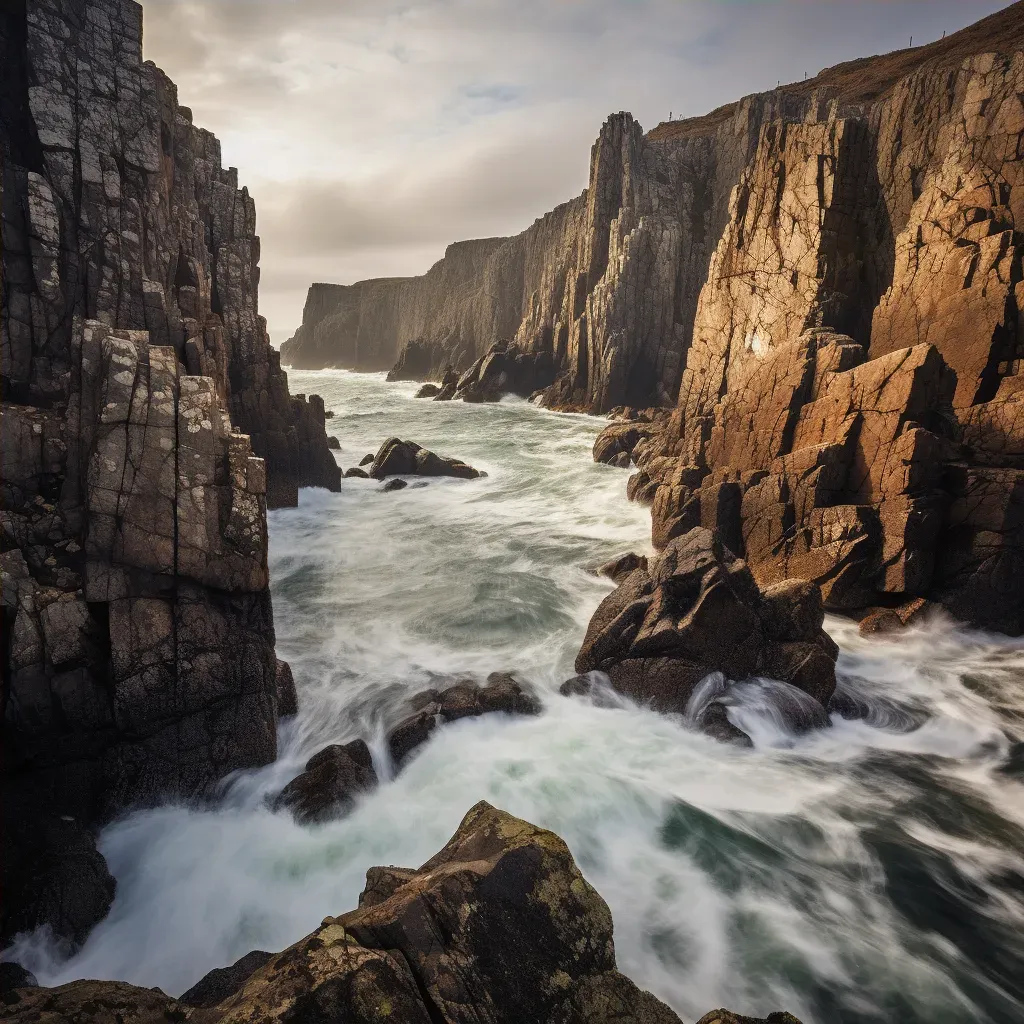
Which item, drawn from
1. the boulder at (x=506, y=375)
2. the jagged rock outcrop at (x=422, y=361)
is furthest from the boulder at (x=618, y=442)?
the jagged rock outcrop at (x=422, y=361)

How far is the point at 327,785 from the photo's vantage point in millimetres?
9578

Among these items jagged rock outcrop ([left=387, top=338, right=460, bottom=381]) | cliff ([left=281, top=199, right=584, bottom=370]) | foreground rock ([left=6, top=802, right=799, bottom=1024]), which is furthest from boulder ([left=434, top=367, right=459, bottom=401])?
foreground rock ([left=6, top=802, right=799, bottom=1024])

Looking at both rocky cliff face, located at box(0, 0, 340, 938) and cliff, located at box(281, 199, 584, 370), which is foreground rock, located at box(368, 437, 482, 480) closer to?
rocky cliff face, located at box(0, 0, 340, 938)

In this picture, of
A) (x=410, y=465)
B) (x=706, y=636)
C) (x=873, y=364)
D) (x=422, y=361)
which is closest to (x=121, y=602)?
(x=706, y=636)

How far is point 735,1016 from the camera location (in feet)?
14.4

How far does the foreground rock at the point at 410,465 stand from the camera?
34.9m

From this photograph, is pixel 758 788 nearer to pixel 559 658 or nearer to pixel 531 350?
pixel 559 658

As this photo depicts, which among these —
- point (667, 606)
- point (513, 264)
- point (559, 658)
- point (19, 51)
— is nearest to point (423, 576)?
point (559, 658)

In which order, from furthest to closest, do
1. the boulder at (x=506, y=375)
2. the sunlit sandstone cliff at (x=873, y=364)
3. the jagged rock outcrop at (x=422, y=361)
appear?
1. the jagged rock outcrop at (x=422, y=361)
2. the boulder at (x=506, y=375)
3. the sunlit sandstone cliff at (x=873, y=364)

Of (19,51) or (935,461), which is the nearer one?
(935,461)

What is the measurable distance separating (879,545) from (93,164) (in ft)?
91.2

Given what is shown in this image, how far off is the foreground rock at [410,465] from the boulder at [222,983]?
97.6 feet

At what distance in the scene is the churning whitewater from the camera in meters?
7.18

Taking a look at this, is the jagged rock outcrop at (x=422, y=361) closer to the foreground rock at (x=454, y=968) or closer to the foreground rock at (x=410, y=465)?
the foreground rock at (x=410, y=465)
